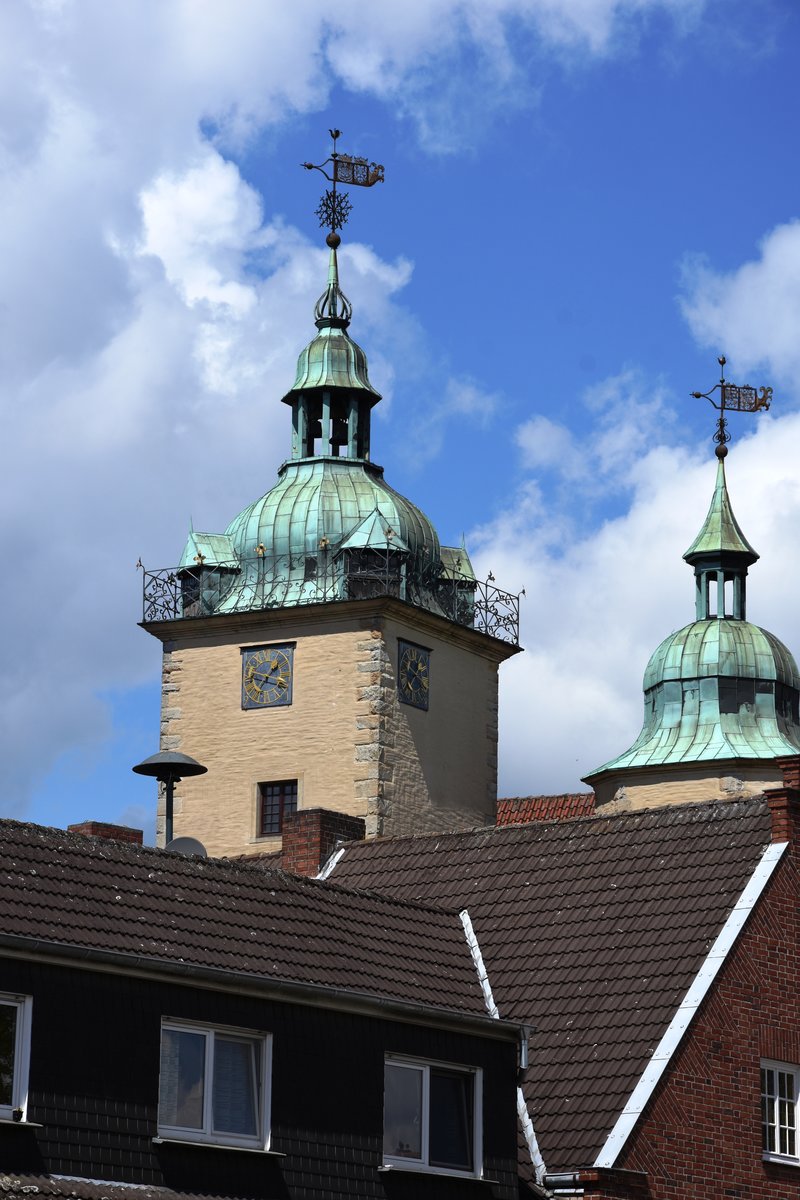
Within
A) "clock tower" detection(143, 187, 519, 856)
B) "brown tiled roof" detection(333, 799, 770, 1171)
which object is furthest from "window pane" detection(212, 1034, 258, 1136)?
"clock tower" detection(143, 187, 519, 856)

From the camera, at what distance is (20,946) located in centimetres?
2286

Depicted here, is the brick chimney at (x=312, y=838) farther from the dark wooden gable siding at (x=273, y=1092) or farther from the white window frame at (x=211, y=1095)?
the white window frame at (x=211, y=1095)

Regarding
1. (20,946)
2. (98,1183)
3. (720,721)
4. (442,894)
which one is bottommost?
(98,1183)

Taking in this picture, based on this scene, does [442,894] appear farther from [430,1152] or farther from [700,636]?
[700,636]

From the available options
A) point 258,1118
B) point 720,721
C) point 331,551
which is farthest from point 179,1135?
point 720,721

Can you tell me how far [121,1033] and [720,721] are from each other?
146 ft

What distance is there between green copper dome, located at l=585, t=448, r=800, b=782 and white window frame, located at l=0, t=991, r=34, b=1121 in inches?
1723

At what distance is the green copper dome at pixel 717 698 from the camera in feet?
218

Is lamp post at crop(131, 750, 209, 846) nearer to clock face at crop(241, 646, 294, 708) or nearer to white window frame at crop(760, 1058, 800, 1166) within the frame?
white window frame at crop(760, 1058, 800, 1166)

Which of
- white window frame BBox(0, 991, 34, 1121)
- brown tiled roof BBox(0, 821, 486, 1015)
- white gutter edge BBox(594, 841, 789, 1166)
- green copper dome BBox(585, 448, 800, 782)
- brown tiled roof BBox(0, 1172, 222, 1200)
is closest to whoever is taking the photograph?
brown tiled roof BBox(0, 1172, 222, 1200)

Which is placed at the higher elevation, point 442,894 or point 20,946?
point 442,894

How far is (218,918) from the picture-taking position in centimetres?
2592

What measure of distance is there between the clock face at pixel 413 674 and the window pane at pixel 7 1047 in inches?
1372

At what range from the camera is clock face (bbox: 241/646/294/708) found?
58.0 meters
